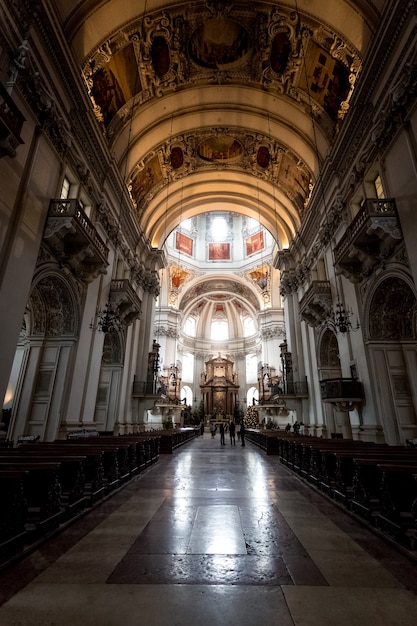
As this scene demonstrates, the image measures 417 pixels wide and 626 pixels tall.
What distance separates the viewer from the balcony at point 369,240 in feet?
24.1

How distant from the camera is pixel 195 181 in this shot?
1752 centimetres

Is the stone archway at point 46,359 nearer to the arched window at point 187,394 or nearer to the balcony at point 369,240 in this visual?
the balcony at point 369,240

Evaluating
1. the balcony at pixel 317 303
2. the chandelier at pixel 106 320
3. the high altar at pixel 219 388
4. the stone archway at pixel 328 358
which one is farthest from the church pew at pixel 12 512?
the high altar at pixel 219 388

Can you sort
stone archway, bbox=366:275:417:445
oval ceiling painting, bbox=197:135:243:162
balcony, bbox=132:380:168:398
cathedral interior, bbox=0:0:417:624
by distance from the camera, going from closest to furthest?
cathedral interior, bbox=0:0:417:624 < stone archway, bbox=366:275:417:445 < balcony, bbox=132:380:168:398 < oval ceiling painting, bbox=197:135:243:162

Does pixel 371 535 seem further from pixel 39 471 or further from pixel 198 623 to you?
pixel 39 471

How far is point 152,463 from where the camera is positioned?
326 inches

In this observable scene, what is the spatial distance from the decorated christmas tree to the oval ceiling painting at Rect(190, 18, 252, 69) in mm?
24448

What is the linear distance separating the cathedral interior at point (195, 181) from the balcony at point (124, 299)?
0.28ft

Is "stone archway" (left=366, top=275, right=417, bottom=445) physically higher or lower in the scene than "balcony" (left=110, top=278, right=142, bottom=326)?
lower

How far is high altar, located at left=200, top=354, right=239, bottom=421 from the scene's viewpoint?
31.8 meters

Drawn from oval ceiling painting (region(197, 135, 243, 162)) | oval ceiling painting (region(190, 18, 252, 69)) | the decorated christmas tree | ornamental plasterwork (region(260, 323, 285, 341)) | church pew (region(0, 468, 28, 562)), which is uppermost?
oval ceiling painting (region(197, 135, 243, 162))

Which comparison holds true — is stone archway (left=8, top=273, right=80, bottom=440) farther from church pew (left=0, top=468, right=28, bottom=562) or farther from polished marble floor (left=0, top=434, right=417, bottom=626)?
church pew (left=0, top=468, right=28, bottom=562)

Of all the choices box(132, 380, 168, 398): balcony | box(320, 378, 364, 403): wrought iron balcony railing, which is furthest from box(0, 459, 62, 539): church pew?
box(132, 380, 168, 398): balcony

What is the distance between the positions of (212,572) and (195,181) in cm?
1787
